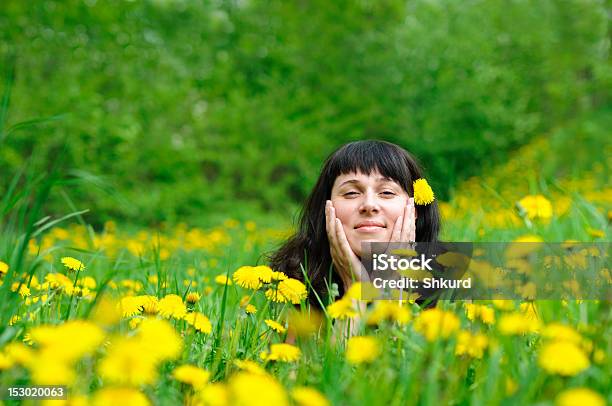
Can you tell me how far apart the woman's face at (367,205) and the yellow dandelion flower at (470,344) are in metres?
0.94

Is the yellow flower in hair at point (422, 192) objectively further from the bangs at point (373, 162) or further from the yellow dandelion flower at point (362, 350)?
the yellow dandelion flower at point (362, 350)

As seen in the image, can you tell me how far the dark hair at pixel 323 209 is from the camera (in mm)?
2334

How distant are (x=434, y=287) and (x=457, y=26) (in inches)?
415

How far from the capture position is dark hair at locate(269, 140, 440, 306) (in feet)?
7.66

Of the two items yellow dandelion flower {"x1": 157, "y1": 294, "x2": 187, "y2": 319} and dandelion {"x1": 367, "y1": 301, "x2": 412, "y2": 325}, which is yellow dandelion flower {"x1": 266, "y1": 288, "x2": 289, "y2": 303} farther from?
dandelion {"x1": 367, "y1": 301, "x2": 412, "y2": 325}

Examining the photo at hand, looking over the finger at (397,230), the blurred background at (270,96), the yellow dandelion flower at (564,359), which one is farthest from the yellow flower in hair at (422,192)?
the blurred background at (270,96)

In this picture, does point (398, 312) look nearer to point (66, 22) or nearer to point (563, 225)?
point (563, 225)

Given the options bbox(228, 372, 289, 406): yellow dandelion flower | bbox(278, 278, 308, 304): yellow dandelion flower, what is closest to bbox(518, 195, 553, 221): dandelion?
bbox(278, 278, 308, 304): yellow dandelion flower

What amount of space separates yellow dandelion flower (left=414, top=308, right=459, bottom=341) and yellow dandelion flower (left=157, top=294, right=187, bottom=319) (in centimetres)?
51

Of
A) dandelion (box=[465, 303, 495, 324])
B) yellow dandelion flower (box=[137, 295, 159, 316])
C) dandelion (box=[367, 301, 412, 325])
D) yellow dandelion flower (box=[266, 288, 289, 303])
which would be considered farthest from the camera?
yellow dandelion flower (box=[266, 288, 289, 303])

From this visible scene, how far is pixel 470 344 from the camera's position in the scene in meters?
1.15

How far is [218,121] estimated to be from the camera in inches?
364

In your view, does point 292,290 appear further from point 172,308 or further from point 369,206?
point 369,206

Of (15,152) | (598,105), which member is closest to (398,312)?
(15,152)
